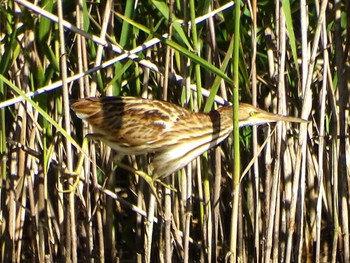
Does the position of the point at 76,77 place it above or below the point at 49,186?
above

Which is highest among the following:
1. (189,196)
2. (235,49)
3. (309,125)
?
(235,49)

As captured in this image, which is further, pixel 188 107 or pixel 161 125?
pixel 188 107

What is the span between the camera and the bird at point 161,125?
4535 millimetres

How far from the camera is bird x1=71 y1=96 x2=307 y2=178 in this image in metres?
4.54

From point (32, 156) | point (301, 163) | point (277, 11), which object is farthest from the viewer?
point (32, 156)

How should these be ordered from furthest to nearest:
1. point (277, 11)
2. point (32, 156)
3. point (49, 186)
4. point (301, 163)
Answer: point (49, 186), point (32, 156), point (301, 163), point (277, 11)

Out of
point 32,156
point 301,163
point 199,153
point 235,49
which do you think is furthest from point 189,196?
point 235,49

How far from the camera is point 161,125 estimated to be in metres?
Result: 4.64

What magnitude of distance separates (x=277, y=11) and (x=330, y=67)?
88 cm

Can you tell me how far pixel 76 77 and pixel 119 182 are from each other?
1.33m

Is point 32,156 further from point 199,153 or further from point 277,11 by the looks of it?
point 277,11

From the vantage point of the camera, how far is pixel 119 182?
5.65 metres

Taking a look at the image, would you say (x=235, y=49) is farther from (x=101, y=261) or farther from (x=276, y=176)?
(x=101, y=261)

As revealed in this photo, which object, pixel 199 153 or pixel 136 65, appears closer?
pixel 199 153
